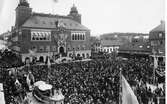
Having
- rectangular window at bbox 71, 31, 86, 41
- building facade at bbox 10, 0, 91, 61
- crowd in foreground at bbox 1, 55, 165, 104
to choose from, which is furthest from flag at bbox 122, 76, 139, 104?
rectangular window at bbox 71, 31, 86, 41

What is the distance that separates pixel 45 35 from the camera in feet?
20.3

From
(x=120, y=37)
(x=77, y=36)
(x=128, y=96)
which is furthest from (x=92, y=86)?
(x=77, y=36)

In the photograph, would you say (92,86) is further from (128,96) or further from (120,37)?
(128,96)

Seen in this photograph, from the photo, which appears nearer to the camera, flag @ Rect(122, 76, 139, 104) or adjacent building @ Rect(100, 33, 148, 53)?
flag @ Rect(122, 76, 139, 104)

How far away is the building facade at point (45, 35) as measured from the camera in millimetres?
5002

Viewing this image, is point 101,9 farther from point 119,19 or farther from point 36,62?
point 36,62

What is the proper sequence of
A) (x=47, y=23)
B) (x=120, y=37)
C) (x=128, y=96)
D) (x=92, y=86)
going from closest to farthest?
(x=128, y=96) → (x=92, y=86) → (x=120, y=37) → (x=47, y=23)

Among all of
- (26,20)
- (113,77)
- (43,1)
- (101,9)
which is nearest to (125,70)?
(113,77)

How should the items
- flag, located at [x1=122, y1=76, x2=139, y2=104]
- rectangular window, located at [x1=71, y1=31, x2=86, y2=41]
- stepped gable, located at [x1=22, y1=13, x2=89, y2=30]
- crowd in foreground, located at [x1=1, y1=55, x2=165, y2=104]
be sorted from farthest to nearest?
rectangular window, located at [x1=71, y1=31, x2=86, y2=41] → stepped gable, located at [x1=22, y1=13, x2=89, y2=30] → crowd in foreground, located at [x1=1, y1=55, x2=165, y2=104] → flag, located at [x1=122, y1=76, x2=139, y2=104]

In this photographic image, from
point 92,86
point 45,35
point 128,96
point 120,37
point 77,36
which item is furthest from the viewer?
point 77,36

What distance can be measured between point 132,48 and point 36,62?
8.56 ft

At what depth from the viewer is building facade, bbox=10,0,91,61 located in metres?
5.00

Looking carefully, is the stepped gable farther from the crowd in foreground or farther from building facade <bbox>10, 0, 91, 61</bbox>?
the crowd in foreground

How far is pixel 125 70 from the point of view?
414 cm
